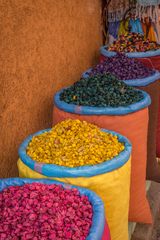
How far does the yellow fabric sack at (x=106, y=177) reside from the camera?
174 centimetres

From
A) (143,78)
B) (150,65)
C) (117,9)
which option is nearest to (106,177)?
(143,78)

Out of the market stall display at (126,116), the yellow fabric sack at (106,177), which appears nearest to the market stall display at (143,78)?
the market stall display at (126,116)

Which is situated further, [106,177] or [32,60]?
[32,60]

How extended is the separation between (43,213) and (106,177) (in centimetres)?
Answer: 44

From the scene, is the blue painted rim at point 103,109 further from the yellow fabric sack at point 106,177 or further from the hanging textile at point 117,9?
the hanging textile at point 117,9

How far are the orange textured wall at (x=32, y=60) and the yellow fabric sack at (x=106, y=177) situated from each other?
1.38 ft

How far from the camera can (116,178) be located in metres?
1.82

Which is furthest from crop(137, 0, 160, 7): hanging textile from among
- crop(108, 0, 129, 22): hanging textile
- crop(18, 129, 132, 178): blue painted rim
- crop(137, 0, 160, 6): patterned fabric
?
crop(18, 129, 132, 178): blue painted rim

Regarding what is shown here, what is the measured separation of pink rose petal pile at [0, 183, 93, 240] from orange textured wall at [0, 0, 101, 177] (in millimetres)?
727

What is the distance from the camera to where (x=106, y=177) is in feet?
5.86

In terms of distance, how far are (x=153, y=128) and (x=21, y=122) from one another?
48.0 inches

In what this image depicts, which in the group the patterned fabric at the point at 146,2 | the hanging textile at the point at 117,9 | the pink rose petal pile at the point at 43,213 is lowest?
the pink rose petal pile at the point at 43,213

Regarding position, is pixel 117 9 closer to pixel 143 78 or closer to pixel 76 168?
pixel 143 78

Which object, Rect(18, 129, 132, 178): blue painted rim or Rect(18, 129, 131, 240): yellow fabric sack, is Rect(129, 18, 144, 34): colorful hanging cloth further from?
Rect(18, 129, 132, 178): blue painted rim
